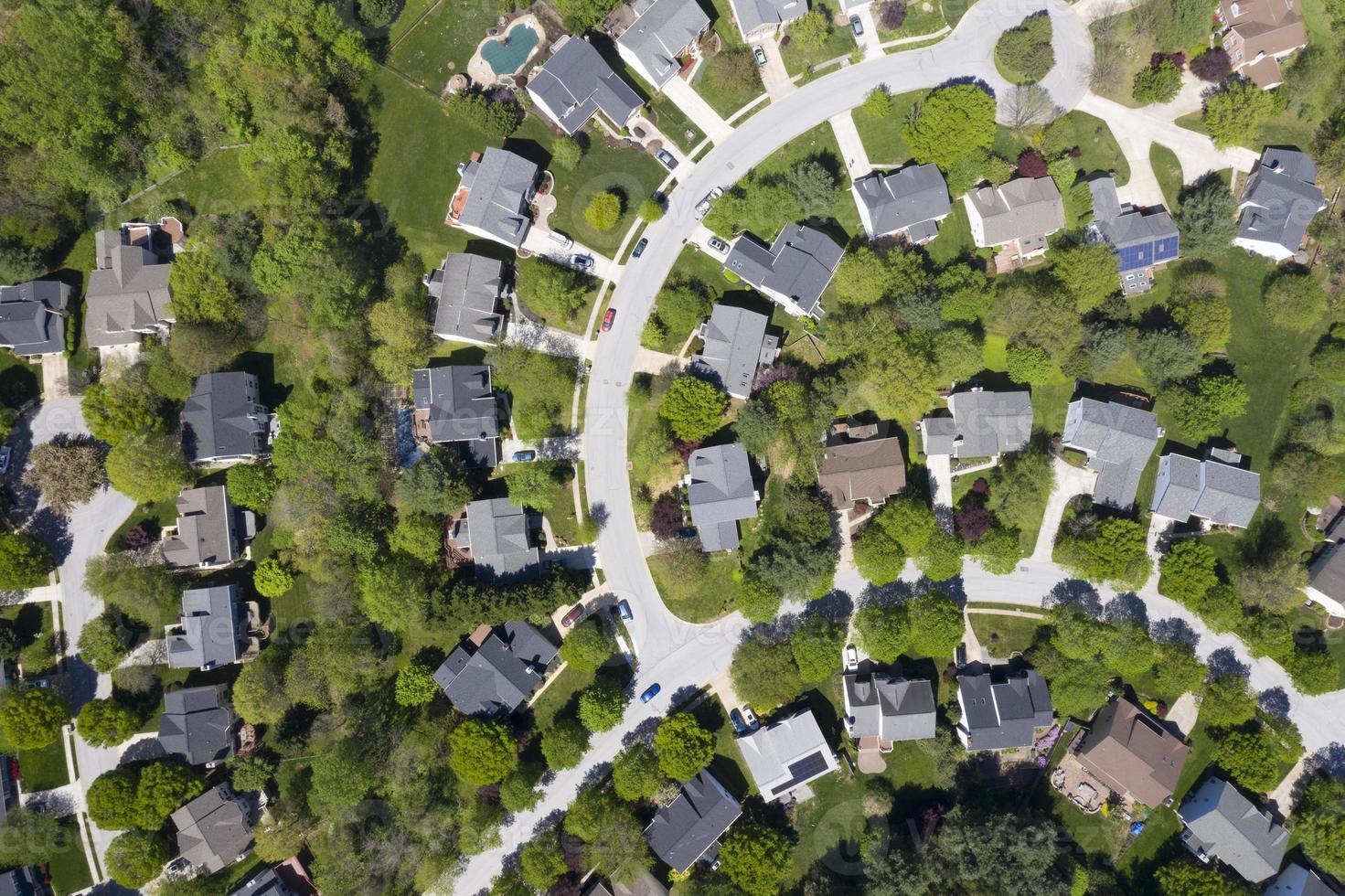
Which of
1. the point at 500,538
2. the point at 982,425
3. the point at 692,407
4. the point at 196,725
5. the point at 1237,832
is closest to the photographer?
the point at 1237,832

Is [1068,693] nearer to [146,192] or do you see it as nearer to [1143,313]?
[1143,313]

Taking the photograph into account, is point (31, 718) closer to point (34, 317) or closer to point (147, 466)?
point (147, 466)

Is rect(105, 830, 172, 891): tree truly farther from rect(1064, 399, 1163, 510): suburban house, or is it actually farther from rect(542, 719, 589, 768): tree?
rect(1064, 399, 1163, 510): suburban house

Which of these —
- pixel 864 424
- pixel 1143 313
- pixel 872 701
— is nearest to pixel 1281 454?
pixel 1143 313

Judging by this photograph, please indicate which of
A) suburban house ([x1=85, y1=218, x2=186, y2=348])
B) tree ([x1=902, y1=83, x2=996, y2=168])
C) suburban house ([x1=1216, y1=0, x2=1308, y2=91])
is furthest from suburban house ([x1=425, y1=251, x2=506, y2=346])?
suburban house ([x1=1216, y1=0, x2=1308, y2=91])

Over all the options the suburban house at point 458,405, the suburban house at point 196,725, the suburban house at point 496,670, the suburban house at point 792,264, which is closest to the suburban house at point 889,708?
the suburban house at point 496,670

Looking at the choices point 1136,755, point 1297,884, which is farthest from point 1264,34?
point 1297,884

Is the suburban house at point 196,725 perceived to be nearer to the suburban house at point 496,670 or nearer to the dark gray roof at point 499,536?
the suburban house at point 496,670
